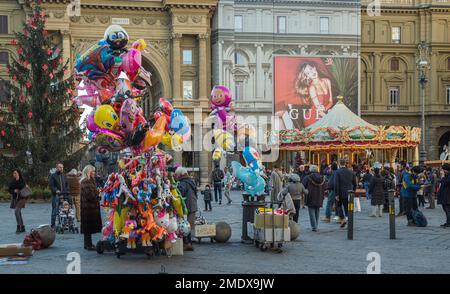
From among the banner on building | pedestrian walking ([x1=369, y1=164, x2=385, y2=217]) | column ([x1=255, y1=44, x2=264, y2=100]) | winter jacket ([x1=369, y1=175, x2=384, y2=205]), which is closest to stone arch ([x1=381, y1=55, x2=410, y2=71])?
the banner on building

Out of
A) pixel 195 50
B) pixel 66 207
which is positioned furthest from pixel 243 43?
pixel 66 207

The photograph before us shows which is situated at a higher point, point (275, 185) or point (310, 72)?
point (310, 72)

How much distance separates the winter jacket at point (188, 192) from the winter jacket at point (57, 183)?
467 centimetres

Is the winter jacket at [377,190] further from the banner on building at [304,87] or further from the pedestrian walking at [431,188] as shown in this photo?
the banner on building at [304,87]

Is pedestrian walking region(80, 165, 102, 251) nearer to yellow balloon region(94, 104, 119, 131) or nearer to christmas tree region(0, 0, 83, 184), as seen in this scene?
yellow balloon region(94, 104, 119, 131)

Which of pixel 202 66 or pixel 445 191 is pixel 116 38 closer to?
pixel 445 191

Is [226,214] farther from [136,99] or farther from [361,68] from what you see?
[361,68]

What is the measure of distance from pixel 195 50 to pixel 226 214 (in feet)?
108

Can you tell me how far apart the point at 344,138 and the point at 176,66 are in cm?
2264

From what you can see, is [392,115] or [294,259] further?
[392,115]

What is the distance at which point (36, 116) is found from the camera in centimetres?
2933

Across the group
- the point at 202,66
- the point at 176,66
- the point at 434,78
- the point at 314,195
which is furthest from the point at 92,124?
the point at 434,78

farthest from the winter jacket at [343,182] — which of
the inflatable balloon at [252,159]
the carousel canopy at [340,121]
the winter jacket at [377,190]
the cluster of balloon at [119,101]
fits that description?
the carousel canopy at [340,121]

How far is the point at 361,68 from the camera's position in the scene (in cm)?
5778
